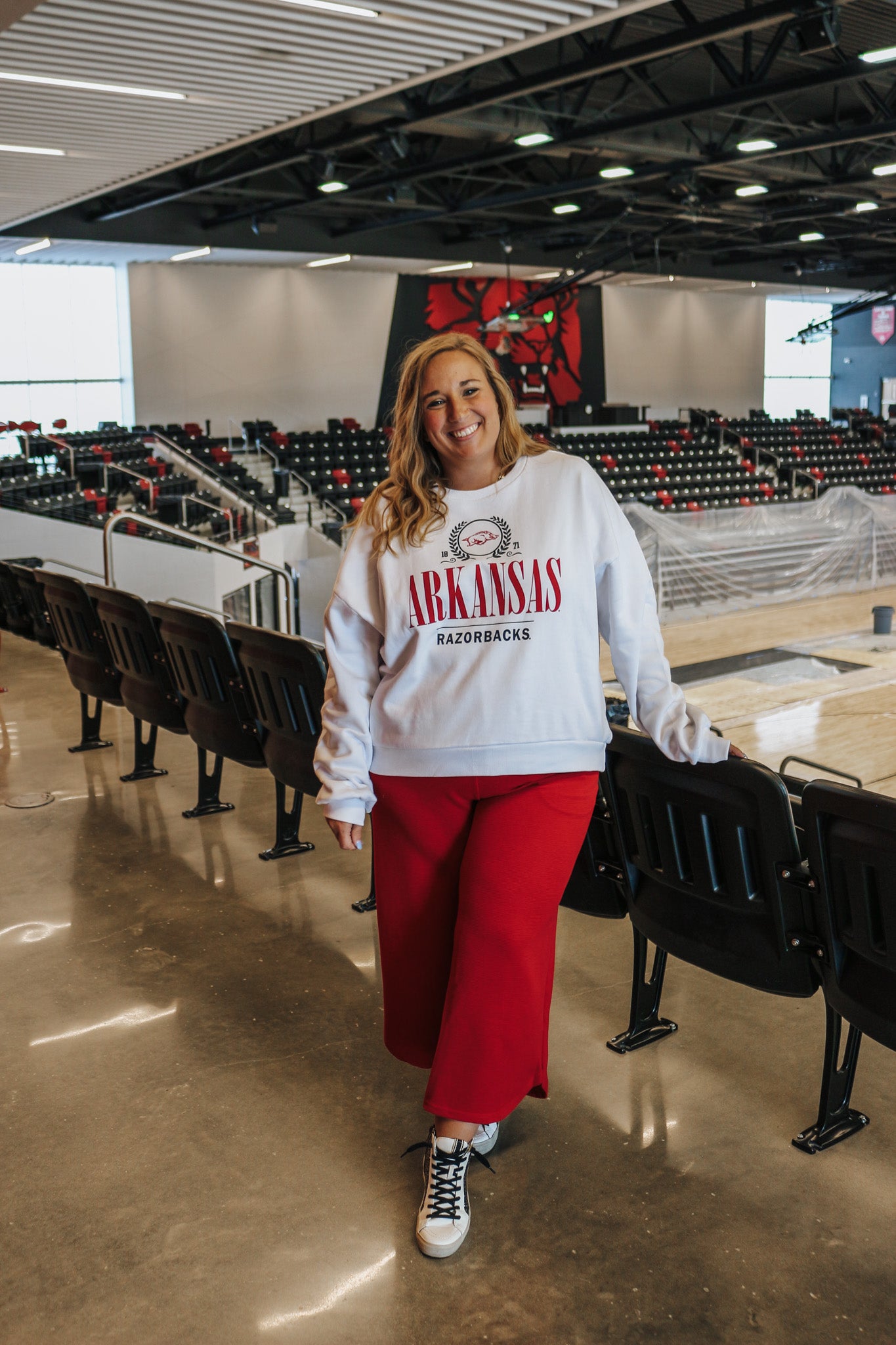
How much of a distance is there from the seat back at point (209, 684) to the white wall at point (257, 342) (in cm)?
1640

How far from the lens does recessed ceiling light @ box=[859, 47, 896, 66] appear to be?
8664mm

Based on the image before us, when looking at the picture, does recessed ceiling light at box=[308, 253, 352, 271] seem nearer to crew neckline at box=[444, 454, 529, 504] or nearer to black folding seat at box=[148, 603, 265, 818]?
black folding seat at box=[148, 603, 265, 818]

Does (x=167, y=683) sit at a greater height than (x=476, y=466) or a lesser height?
lesser

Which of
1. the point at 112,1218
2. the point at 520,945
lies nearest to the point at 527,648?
the point at 520,945

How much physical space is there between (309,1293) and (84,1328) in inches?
13.9

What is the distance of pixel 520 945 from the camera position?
6.41ft

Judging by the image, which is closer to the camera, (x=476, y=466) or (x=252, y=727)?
(x=476, y=466)

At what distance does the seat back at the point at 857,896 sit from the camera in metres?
1.85

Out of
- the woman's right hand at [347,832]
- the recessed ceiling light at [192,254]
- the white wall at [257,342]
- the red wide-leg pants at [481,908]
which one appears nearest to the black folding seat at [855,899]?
the red wide-leg pants at [481,908]

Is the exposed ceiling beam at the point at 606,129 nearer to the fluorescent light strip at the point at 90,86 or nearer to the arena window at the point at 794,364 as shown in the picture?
the fluorescent light strip at the point at 90,86

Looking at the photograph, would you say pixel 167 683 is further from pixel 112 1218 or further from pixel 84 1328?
pixel 84 1328

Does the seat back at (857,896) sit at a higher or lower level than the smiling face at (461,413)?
lower

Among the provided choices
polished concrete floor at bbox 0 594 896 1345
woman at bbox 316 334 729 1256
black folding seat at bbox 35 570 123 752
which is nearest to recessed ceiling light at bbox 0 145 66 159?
black folding seat at bbox 35 570 123 752

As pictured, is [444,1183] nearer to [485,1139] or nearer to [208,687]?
[485,1139]
